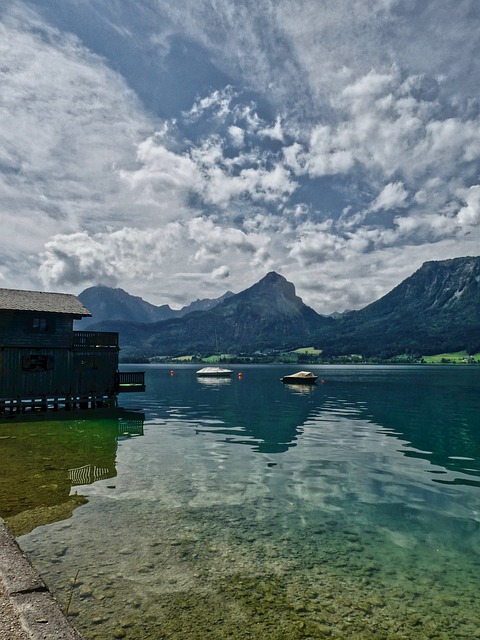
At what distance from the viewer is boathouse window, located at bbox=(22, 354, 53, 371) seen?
41.2 meters

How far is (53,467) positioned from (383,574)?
1744 centimetres

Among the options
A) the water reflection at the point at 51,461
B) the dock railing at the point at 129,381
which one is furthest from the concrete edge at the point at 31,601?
the dock railing at the point at 129,381

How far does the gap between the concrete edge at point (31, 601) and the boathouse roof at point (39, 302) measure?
116 feet

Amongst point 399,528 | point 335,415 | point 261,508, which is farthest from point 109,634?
point 335,415

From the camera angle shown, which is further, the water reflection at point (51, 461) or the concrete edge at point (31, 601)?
the water reflection at point (51, 461)

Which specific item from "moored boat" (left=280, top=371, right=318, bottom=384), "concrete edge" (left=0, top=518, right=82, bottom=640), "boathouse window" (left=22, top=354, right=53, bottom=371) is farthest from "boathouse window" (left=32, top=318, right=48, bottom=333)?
"moored boat" (left=280, top=371, right=318, bottom=384)

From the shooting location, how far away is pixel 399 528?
1457cm

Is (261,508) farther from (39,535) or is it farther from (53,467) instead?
(53,467)

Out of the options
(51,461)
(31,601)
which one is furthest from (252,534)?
(51,461)

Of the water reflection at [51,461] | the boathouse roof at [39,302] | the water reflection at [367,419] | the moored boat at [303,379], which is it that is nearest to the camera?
the water reflection at [51,461]

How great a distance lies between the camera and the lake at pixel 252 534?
9.23 m

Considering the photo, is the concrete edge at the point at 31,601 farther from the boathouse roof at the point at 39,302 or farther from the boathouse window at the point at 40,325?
the boathouse window at the point at 40,325

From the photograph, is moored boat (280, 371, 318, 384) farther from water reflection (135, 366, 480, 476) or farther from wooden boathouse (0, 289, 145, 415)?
wooden boathouse (0, 289, 145, 415)

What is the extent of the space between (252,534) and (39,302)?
38.1 meters
